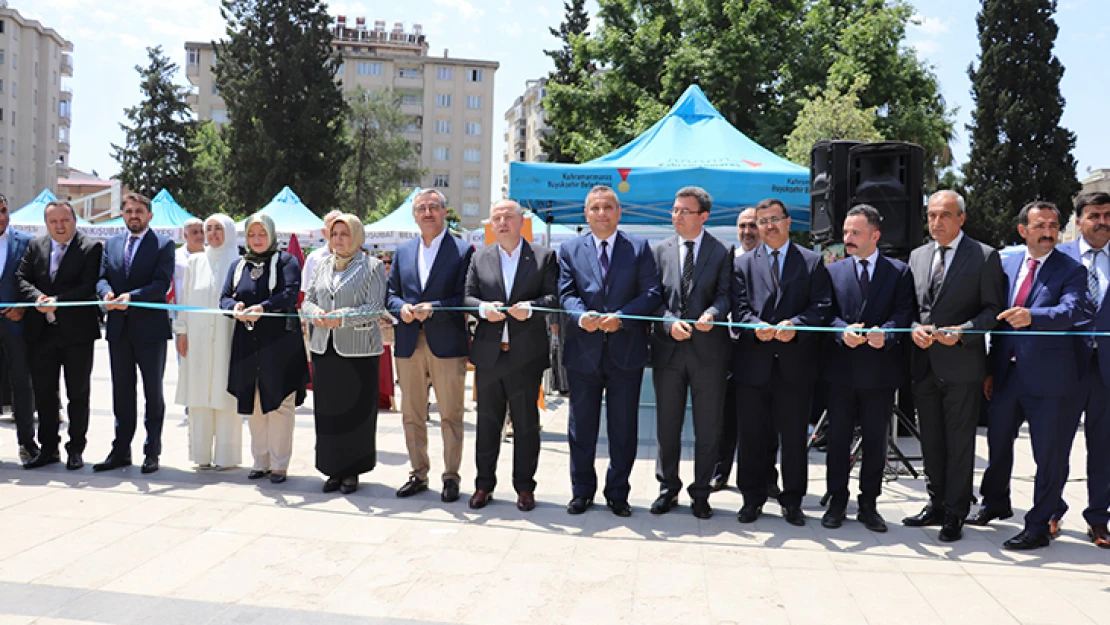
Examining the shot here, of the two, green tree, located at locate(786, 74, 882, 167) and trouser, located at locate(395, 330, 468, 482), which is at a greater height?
green tree, located at locate(786, 74, 882, 167)

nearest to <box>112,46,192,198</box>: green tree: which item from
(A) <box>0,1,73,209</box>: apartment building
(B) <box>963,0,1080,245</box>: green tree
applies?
(A) <box>0,1,73,209</box>: apartment building

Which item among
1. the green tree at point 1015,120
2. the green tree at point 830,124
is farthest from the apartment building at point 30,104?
the green tree at point 1015,120

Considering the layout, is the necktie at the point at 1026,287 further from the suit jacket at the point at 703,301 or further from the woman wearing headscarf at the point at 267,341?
the woman wearing headscarf at the point at 267,341

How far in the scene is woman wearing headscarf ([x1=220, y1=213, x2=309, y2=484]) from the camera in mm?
6254

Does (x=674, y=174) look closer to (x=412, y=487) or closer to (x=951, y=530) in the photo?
(x=412, y=487)

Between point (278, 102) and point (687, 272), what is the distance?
38059 mm

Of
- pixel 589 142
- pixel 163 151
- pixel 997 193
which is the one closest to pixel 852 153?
pixel 589 142

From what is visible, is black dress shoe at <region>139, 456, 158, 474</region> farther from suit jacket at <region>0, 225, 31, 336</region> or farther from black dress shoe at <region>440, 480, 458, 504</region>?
black dress shoe at <region>440, 480, 458, 504</region>

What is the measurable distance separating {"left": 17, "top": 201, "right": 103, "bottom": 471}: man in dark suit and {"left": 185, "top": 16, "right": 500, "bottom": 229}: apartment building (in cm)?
7688

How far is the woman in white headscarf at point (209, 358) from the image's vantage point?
6508 millimetres

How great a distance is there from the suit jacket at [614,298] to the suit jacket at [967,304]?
169cm

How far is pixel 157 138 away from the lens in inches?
1905

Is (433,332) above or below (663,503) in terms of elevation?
above

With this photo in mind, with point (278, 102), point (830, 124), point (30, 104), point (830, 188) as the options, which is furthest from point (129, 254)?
point (30, 104)
